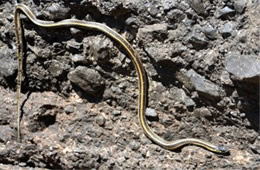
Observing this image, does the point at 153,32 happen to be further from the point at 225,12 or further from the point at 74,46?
the point at 74,46

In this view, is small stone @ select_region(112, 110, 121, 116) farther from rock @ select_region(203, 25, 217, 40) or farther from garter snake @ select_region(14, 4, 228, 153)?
rock @ select_region(203, 25, 217, 40)

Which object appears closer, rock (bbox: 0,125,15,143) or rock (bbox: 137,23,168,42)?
rock (bbox: 137,23,168,42)

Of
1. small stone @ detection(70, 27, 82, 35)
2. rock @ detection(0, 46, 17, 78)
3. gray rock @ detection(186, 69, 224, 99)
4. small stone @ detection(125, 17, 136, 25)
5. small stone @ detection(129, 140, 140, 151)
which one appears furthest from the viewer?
rock @ detection(0, 46, 17, 78)

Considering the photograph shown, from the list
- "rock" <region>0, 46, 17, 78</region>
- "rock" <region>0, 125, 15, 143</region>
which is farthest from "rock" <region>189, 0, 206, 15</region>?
"rock" <region>0, 125, 15, 143</region>

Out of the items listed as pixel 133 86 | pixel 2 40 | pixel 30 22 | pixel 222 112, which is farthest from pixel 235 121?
pixel 2 40

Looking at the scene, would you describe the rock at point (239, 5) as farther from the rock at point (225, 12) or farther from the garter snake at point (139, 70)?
the garter snake at point (139, 70)
